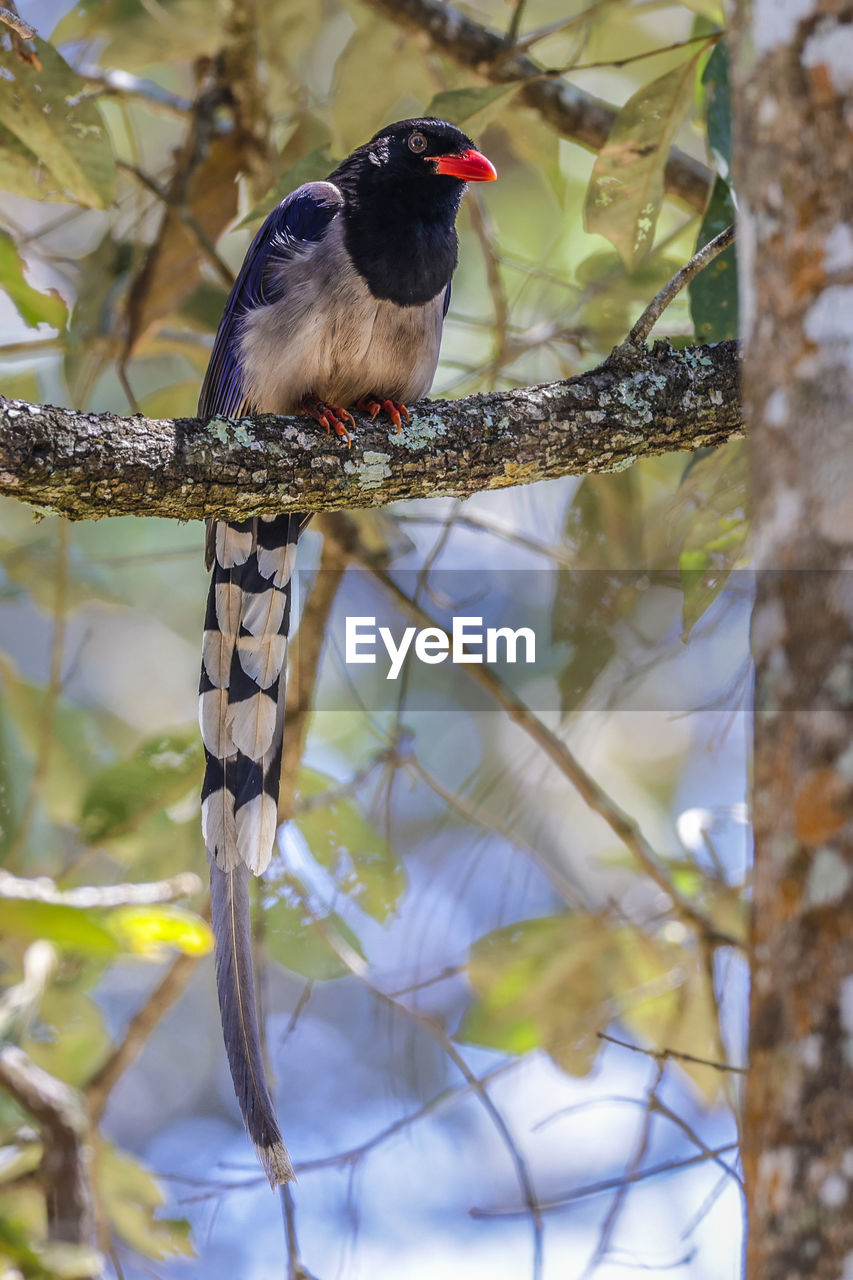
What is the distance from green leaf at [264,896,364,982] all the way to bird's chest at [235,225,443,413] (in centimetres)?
135

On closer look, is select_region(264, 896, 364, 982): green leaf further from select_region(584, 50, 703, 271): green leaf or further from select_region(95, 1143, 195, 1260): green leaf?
select_region(584, 50, 703, 271): green leaf

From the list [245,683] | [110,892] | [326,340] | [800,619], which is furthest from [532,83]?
[800,619]

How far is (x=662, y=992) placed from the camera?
3408 mm

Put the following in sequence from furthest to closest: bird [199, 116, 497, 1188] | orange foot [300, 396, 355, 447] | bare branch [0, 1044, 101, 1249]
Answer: bird [199, 116, 497, 1188] → bare branch [0, 1044, 101, 1249] → orange foot [300, 396, 355, 447]

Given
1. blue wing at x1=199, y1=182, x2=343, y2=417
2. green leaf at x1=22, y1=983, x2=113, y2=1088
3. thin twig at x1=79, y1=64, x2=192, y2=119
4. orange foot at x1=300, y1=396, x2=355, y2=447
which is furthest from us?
thin twig at x1=79, y1=64, x2=192, y2=119

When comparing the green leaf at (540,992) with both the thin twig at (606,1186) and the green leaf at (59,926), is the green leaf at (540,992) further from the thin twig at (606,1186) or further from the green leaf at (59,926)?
the green leaf at (59,926)

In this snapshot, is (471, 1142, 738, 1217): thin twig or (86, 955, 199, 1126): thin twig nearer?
(471, 1142, 738, 1217): thin twig

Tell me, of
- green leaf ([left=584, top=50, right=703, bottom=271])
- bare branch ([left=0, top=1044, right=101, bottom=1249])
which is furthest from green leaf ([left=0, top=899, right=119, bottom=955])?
green leaf ([left=584, top=50, right=703, bottom=271])

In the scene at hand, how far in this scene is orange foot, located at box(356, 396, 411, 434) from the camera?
2.19 metres

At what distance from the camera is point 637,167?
8.73 ft

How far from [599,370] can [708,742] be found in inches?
50.8

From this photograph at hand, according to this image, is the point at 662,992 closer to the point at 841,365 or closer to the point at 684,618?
the point at 684,618

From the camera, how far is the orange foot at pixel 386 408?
219cm

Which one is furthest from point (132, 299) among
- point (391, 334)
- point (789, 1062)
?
point (789, 1062)
